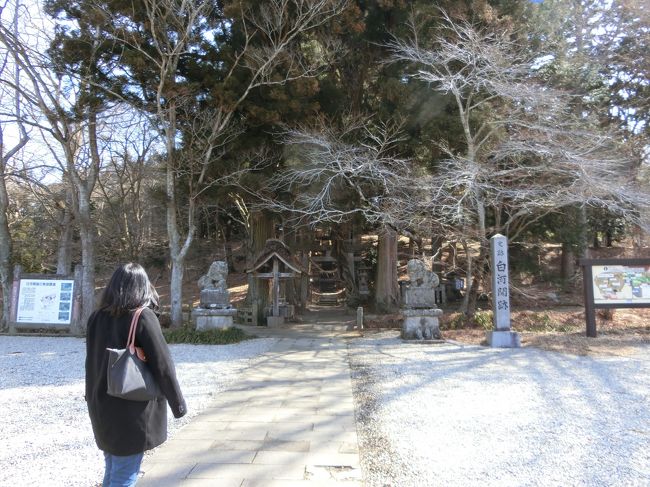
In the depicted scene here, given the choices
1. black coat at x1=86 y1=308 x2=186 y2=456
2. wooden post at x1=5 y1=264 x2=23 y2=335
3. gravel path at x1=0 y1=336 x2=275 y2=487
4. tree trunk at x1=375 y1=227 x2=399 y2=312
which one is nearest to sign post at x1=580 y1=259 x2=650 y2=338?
gravel path at x1=0 y1=336 x2=275 y2=487

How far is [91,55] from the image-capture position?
11.0m

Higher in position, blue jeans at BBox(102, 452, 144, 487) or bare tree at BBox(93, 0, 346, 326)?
bare tree at BBox(93, 0, 346, 326)

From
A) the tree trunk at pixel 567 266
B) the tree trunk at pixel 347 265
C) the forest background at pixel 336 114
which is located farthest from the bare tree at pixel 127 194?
the tree trunk at pixel 567 266

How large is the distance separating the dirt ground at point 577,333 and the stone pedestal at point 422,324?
1.49 ft

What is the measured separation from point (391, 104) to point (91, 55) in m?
7.92

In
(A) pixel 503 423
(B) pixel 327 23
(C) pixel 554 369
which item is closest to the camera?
(A) pixel 503 423

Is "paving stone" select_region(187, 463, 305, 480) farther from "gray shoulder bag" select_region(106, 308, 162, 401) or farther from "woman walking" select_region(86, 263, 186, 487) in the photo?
"gray shoulder bag" select_region(106, 308, 162, 401)

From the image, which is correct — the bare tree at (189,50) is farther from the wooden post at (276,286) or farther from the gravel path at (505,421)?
the gravel path at (505,421)

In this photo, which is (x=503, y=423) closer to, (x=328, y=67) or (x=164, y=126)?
(x=164, y=126)

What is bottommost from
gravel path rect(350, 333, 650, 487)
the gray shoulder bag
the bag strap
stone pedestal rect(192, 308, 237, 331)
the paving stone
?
the paving stone

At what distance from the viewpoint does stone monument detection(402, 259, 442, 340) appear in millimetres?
10055

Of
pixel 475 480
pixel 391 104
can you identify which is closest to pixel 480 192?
pixel 391 104

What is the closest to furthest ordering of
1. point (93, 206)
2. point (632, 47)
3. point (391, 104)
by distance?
1. point (391, 104)
2. point (632, 47)
3. point (93, 206)

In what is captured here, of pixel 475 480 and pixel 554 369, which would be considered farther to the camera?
pixel 554 369
